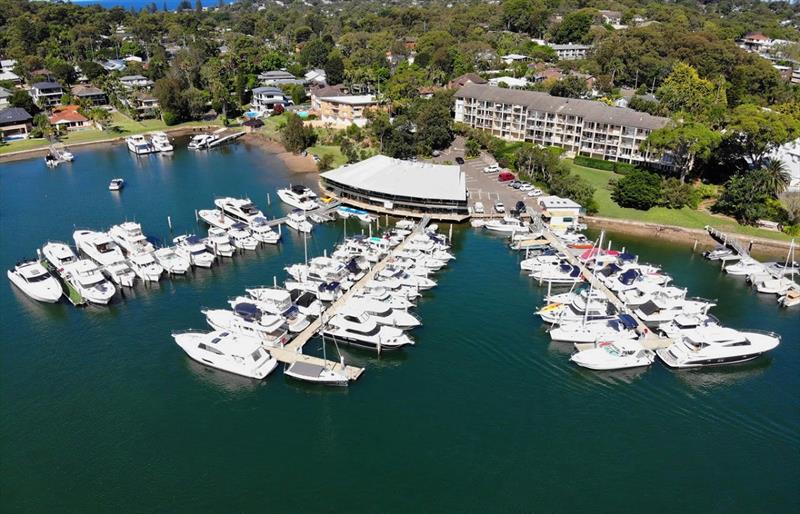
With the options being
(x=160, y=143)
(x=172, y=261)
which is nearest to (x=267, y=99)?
(x=160, y=143)

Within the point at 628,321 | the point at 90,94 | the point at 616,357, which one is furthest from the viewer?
the point at 90,94

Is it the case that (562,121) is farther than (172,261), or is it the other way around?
(562,121)

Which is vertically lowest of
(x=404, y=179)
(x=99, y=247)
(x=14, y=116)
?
(x=99, y=247)

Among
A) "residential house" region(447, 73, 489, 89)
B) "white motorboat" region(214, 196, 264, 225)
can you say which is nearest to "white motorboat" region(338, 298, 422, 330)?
"white motorboat" region(214, 196, 264, 225)

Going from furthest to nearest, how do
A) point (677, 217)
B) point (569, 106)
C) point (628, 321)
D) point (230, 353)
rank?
1. point (569, 106)
2. point (677, 217)
3. point (628, 321)
4. point (230, 353)

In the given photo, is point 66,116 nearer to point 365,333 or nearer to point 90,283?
point 90,283

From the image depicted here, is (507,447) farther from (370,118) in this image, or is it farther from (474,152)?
(370,118)

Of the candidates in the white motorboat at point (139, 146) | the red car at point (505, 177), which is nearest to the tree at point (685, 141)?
the red car at point (505, 177)

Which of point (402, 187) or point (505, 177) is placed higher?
point (402, 187)
